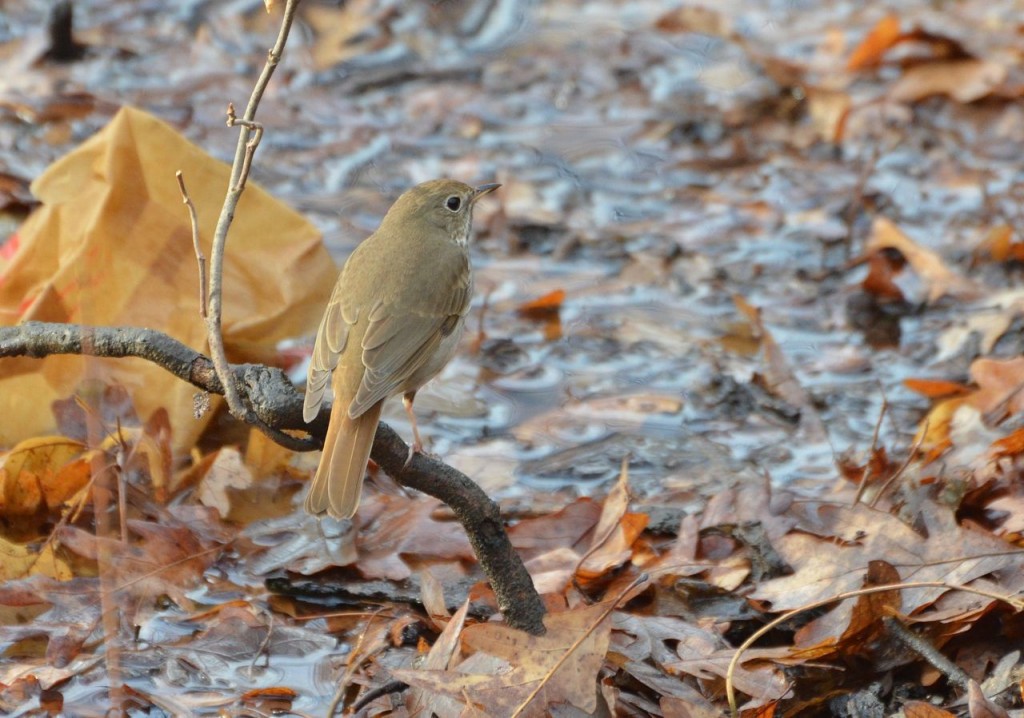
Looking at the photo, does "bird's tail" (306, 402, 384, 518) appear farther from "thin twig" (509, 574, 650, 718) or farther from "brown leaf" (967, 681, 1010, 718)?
"brown leaf" (967, 681, 1010, 718)

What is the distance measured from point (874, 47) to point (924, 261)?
3.13 metres

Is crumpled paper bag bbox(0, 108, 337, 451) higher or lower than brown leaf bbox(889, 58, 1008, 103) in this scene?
higher

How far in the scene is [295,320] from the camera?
558 centimetres

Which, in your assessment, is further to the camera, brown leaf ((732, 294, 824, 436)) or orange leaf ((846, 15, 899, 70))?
orange leaf ((846, 15, 899, 70))

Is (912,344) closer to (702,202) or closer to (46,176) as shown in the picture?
(702,202)

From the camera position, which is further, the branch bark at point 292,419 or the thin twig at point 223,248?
the branch bark at point 292,419

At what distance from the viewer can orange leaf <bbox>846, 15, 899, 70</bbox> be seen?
31.8ft

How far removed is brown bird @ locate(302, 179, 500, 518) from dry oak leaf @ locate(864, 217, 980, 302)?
9.20 ft

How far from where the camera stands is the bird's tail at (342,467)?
3.60m

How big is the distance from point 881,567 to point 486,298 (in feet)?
10.7

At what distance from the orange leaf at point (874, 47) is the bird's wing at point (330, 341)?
6218 millimetres

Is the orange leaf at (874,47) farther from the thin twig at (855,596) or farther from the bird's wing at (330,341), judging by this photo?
the thin twig at (855,596)

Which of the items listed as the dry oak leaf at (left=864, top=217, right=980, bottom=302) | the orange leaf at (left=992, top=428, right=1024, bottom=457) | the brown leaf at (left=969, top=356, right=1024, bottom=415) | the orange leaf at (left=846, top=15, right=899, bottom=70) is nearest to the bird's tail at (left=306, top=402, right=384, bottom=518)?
the orange leaf at (left=992, top=428, right=1024, bottom=457)

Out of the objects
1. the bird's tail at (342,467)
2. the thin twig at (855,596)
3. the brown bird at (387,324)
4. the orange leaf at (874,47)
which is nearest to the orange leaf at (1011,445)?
the thin twig at (855,596)
